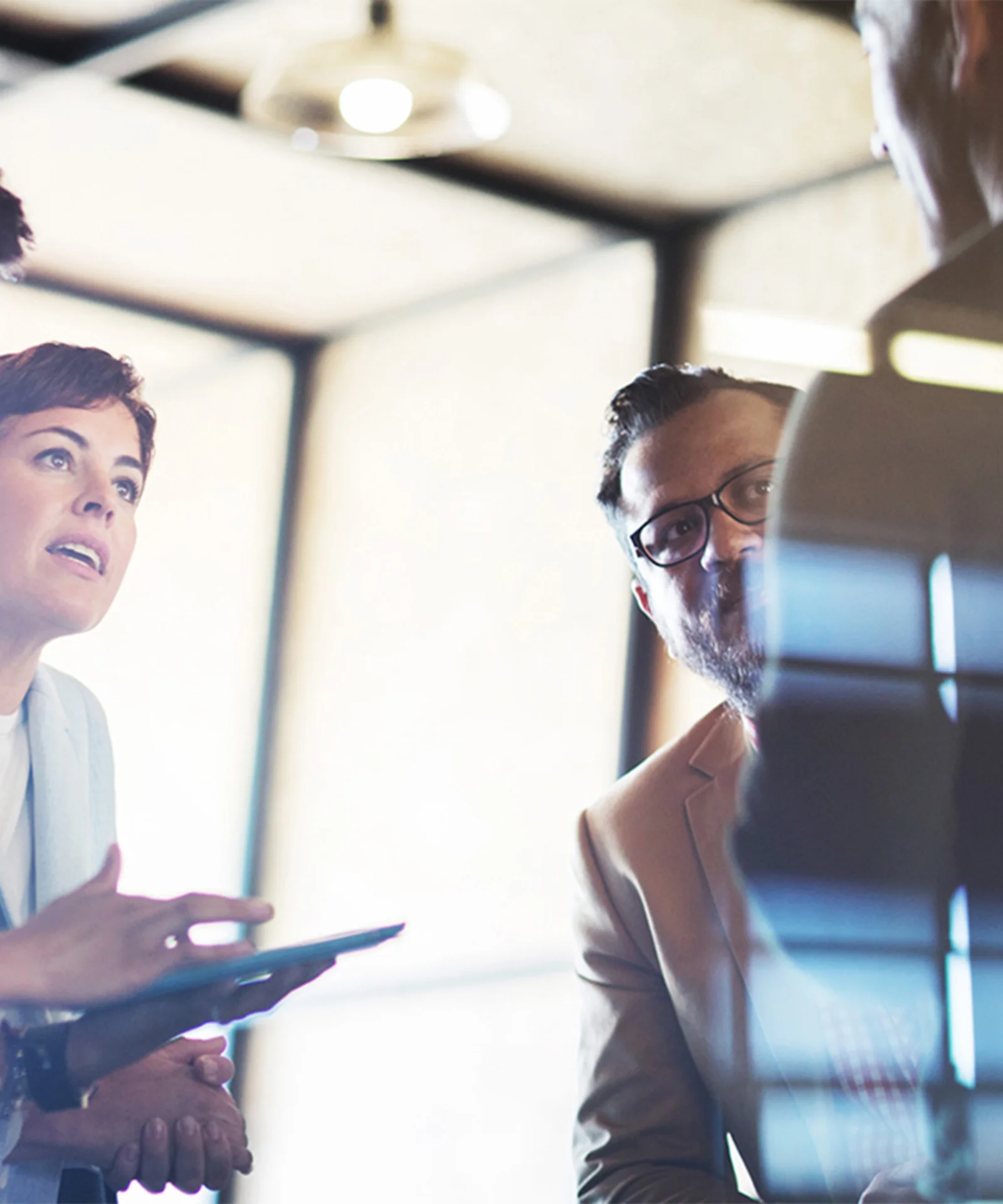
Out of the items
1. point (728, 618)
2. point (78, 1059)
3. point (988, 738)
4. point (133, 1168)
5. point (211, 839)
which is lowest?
point (133, 1168)

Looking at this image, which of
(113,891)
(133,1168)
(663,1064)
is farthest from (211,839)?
(663,1064)

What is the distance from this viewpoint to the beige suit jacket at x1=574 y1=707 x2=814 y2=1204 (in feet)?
5.43

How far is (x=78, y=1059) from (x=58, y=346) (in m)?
0.82

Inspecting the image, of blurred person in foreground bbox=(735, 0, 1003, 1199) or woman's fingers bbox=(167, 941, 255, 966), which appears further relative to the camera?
woman's fingers bbox=(167, 941, 255, 966)

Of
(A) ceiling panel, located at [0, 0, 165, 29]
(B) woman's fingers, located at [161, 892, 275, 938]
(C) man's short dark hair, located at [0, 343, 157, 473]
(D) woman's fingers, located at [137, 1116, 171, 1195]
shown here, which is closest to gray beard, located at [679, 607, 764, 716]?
(B) woman's fingers, located at [161, 892, 275, 938]

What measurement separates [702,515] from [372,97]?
25.7 inches

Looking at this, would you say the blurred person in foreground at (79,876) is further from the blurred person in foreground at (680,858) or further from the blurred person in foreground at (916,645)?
the blurred person in foreground at (916,645)

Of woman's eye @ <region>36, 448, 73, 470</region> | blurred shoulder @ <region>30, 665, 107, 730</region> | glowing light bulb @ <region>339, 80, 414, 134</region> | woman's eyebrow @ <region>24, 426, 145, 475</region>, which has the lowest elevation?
blurred shoulder @ <region>30, 665, 107, 730</region>

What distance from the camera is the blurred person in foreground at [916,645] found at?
143 cm

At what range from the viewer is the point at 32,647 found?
5.27ft

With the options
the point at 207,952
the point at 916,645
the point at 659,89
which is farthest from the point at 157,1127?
the point at 659,89

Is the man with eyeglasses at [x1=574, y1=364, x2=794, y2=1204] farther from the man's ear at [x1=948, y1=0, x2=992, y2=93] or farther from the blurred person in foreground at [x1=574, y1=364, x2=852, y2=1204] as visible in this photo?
the man's ear at [x1=948, y1=0, x2=992, y2=93]

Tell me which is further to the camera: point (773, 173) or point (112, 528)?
point (773, 173)

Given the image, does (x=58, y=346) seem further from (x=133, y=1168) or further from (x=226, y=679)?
(x=133, y=1168)
